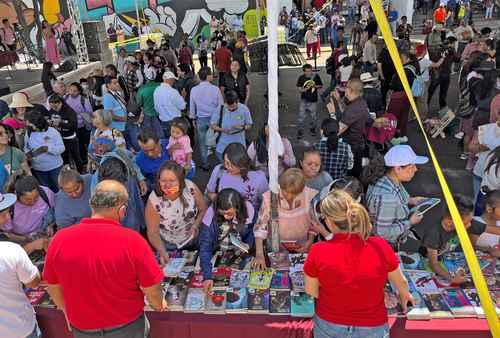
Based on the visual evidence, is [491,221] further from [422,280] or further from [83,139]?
[83,139]

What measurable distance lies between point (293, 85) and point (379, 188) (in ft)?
30.6

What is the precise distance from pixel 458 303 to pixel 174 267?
1836mm

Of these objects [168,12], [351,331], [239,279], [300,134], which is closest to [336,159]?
[239,279]

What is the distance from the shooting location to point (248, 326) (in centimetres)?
256

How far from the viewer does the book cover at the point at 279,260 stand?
3.06 metres

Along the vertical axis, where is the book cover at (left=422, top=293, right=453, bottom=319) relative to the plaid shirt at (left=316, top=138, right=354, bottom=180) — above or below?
below

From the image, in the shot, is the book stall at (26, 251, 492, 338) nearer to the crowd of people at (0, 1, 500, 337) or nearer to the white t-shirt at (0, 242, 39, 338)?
the crowd of people at (0, 1, 500, 337)

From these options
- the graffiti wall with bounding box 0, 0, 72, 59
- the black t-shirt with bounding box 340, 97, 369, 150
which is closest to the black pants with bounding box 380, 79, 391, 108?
the black t-shirt with bounding box 340, 97, 369, 150

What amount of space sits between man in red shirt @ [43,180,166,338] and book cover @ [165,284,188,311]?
1.32ft

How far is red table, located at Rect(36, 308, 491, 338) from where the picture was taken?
249 cm

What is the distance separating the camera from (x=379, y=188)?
310 cm

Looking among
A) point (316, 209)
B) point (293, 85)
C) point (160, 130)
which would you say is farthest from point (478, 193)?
point (293, 85)

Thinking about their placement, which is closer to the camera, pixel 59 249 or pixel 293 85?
pixel 59 249

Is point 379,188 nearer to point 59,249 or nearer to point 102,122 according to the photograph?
point 59,249
